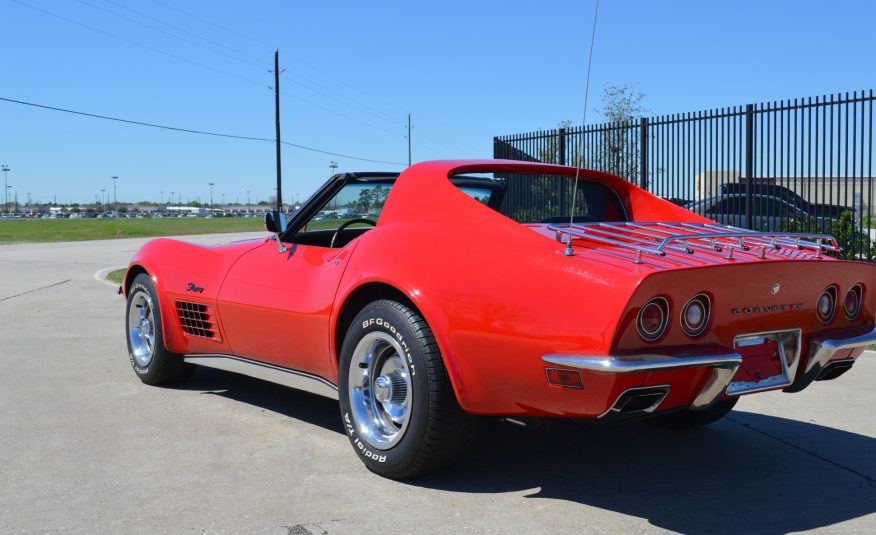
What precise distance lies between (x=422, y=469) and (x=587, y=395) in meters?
0.91

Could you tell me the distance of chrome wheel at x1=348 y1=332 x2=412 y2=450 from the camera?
12.9 ft

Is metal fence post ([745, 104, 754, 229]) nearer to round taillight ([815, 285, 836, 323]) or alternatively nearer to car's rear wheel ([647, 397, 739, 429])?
car's rear wheel ([647, 397, 739, 429])

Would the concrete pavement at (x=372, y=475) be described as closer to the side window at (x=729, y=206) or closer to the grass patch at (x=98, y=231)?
the side window at (x=729, y=206)

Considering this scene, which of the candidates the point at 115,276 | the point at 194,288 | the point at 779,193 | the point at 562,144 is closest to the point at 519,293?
the point at 194,288

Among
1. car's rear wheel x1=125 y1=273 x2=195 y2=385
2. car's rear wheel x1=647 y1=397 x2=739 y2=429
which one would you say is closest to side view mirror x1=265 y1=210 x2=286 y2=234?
car's rear wheel x1=125 y1=273 x2=195 y2=385

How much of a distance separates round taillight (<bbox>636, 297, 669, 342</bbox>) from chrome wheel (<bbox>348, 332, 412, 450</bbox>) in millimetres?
1087

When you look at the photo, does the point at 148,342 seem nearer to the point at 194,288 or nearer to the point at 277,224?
the point at 194,288

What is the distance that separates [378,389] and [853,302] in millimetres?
2170

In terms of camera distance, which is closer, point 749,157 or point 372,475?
point 372,475

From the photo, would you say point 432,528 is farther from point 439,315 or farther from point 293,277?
point 293,277

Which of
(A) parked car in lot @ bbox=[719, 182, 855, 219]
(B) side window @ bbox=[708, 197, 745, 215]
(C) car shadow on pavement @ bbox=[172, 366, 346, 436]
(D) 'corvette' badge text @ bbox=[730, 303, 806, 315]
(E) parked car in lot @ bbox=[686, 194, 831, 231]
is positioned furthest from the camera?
(B) side window @ bbox=[708, 197, 745, 215]

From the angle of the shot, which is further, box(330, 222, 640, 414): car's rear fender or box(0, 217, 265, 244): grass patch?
box(0, 217, 265, 244): grass patch

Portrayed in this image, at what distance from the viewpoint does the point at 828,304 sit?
389 cm

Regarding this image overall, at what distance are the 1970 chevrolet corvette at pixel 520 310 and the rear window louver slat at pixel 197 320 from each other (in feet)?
0.97
